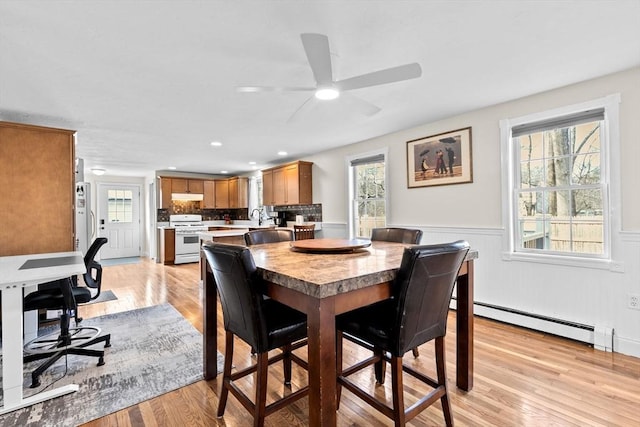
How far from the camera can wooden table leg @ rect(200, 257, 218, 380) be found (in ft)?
6.64

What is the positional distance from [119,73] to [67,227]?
77.6 inches

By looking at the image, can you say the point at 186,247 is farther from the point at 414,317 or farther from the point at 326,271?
the point at 414,317

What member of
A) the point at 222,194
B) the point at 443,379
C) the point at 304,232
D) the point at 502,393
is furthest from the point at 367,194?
the point at 222,194

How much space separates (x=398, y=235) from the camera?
2605mm

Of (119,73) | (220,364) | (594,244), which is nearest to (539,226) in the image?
(594,244)

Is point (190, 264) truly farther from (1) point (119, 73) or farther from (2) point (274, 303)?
(2) point (274, 303)

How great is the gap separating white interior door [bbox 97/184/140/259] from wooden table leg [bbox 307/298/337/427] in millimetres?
8329

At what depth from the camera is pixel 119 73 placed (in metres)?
2.26

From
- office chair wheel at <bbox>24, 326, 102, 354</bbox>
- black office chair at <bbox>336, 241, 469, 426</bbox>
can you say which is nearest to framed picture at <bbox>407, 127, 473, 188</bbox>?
black office chair at <bbox>336, 241, 469, 426</bbox>

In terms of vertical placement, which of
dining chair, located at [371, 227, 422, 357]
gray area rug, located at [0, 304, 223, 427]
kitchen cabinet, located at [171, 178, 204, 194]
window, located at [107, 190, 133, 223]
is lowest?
gray area rug, located at [0, 304, 223, 427]

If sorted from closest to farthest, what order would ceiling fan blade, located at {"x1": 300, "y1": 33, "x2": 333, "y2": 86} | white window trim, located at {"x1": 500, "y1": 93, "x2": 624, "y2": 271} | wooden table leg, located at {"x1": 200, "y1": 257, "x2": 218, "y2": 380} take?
ceiling fan blade, located at {"x1": 300, "y1": 33, "x2": 333, "y2": 86} → wooden table leg, located at {"x1": 200, "y1": 257, "x2": 218, "y2": 380} → white window trim, located at {"x1": 500, "y1": 93, "x2": 624, "y2": 271}

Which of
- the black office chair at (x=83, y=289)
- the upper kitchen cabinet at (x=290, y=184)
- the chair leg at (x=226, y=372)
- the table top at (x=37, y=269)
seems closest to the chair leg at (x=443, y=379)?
the chair leg at (x=226, y=372)

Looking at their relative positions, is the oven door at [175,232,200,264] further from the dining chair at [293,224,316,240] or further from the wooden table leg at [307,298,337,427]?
the wooden table leg at [307,298,337,427]

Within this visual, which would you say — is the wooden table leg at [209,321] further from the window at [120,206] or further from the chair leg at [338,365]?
the window at [120,206]
